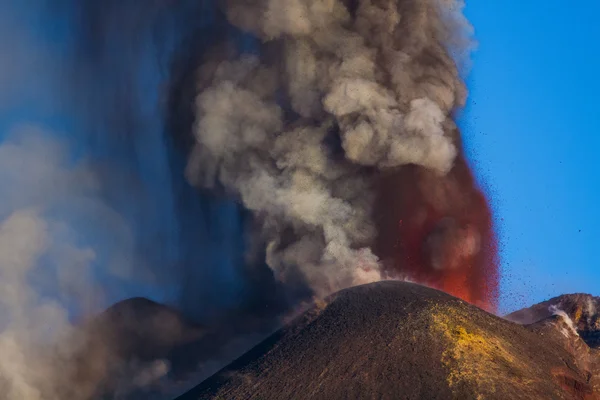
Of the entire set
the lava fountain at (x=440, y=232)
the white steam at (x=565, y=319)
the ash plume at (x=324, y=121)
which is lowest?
the white steam at (x=565, y=319)

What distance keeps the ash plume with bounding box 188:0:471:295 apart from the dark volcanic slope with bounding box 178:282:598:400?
824cm

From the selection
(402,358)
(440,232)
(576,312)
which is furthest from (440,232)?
(402,358)

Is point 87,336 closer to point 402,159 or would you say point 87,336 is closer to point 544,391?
point 402,159

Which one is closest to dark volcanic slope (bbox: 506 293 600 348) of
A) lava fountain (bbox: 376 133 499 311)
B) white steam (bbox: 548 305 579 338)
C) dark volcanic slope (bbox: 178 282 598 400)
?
white steam (bbox: 548 305 579 338)

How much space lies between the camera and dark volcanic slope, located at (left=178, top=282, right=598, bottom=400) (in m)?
26.3

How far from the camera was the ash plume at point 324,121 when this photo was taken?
139ft

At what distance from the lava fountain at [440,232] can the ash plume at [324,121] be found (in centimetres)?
105

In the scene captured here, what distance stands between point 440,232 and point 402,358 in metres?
15.6

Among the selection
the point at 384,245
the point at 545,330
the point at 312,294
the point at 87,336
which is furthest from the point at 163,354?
the point at 545,330

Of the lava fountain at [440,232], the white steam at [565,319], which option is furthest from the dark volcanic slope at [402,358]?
the lava fountain at [440,232]

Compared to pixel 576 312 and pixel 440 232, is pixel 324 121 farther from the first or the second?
pixel 576 312

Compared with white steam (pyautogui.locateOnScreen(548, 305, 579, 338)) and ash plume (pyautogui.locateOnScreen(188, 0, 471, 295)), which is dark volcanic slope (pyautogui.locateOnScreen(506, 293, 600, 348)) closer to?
white steam (pyautogui.locateOnScreen(548, 305, 579, 338))

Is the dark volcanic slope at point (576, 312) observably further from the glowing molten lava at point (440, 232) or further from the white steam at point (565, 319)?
the glowing molten lava at point (440, 232)

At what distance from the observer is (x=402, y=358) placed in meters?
27.7
